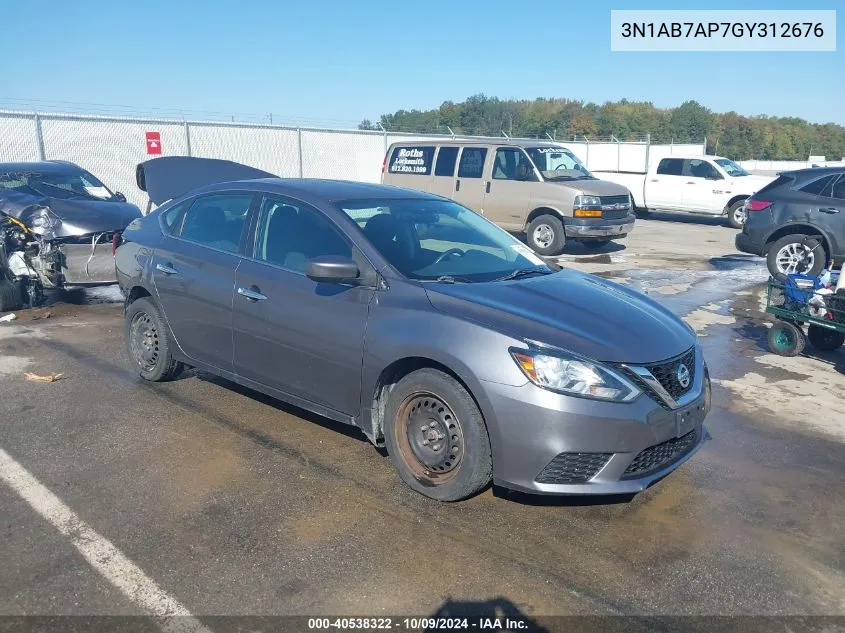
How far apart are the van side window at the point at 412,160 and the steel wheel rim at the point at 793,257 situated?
6.89 metres

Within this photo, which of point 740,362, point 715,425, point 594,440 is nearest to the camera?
point 594,440

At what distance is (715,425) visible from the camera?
5254mm

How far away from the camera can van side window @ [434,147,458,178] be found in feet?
48.0

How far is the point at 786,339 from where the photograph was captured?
7.08 m

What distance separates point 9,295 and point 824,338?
8758 millimetres

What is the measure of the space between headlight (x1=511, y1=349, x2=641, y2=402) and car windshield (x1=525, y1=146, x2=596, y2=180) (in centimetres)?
1083

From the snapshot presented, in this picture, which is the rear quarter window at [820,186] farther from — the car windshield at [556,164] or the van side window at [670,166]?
the van side window at [670,166]

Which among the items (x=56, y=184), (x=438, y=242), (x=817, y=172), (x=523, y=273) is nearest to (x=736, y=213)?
(x=817, y=172)

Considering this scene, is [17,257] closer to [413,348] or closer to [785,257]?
[413,348]

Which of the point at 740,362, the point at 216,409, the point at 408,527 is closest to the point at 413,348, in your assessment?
the point at 408,527

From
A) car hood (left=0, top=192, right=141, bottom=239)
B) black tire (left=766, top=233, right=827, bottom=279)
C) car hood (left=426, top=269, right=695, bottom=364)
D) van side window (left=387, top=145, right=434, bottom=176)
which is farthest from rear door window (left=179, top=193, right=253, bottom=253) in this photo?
van side window (left=387, top=145, right=434, bottom=176)

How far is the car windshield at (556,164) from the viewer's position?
14.0 meters

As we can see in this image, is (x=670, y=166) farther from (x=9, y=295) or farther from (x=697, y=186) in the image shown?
(x=9, y=295)

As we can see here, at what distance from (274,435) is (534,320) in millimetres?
2052
